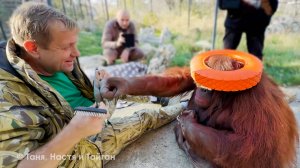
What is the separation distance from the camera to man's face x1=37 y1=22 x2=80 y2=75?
62.6 inches

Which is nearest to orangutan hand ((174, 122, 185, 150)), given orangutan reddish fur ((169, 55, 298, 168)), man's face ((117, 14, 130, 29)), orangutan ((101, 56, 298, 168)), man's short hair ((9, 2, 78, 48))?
orangutan ((101, 56, 298, 168))

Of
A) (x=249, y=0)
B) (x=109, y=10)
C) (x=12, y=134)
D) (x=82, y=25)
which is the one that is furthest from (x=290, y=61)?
(x=12, y=134)

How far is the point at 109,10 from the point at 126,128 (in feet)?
19.5

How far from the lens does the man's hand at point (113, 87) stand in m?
1.90

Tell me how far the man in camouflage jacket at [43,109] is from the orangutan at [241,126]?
0.51 metres

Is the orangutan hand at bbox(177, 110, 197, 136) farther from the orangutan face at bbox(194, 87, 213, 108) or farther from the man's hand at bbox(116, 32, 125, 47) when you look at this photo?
the man's hand at bbox(116, 32, 125, 47)

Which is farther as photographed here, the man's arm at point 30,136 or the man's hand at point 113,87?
the man's hand at point 113,87

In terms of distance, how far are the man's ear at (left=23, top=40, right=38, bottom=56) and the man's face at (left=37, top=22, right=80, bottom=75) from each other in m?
0.02

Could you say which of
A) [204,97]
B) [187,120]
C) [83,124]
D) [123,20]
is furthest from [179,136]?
[123,20]

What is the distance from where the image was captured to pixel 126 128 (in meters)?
1.98

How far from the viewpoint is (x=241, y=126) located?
162cm

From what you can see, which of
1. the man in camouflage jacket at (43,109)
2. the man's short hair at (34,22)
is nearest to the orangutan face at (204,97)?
the man in camouflage jacket at (43,109)

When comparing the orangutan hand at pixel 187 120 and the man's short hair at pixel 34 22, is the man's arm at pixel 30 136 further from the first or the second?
the orangutan hand at pixel 187 120

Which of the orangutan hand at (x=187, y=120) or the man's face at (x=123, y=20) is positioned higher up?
the orangutan hand at (x=187, y=120)
